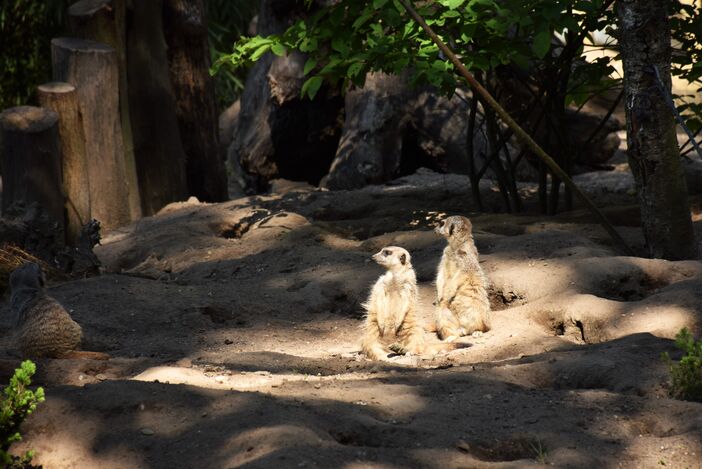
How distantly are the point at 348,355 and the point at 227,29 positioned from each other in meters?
13.1

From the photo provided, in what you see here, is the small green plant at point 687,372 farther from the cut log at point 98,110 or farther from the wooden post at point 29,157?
the cut log at point 98,110

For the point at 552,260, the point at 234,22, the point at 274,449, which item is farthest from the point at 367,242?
the point at 234,22

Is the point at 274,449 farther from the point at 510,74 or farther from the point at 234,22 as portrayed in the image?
the point at 234,22

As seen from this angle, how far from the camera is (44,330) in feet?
14.8

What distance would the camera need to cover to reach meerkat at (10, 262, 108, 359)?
454 cm

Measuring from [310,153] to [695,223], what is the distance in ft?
17.2

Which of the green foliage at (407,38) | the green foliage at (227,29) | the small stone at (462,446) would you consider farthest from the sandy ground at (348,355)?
the green foliage at (227,29)

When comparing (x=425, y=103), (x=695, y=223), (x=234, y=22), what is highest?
(x=234, y=22)

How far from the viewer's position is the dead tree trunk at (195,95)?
32.8ft

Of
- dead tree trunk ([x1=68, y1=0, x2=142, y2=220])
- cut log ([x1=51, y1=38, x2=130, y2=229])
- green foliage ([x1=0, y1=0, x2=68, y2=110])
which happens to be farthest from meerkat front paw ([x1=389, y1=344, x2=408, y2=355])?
green foliage ([x1=0, y1=0, x2=68, y2=110])

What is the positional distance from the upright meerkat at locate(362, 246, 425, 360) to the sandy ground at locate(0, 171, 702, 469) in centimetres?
17

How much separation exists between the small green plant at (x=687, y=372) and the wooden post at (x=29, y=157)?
5141mm

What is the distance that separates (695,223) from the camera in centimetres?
746

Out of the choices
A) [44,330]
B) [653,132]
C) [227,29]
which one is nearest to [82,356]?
[44,330]
